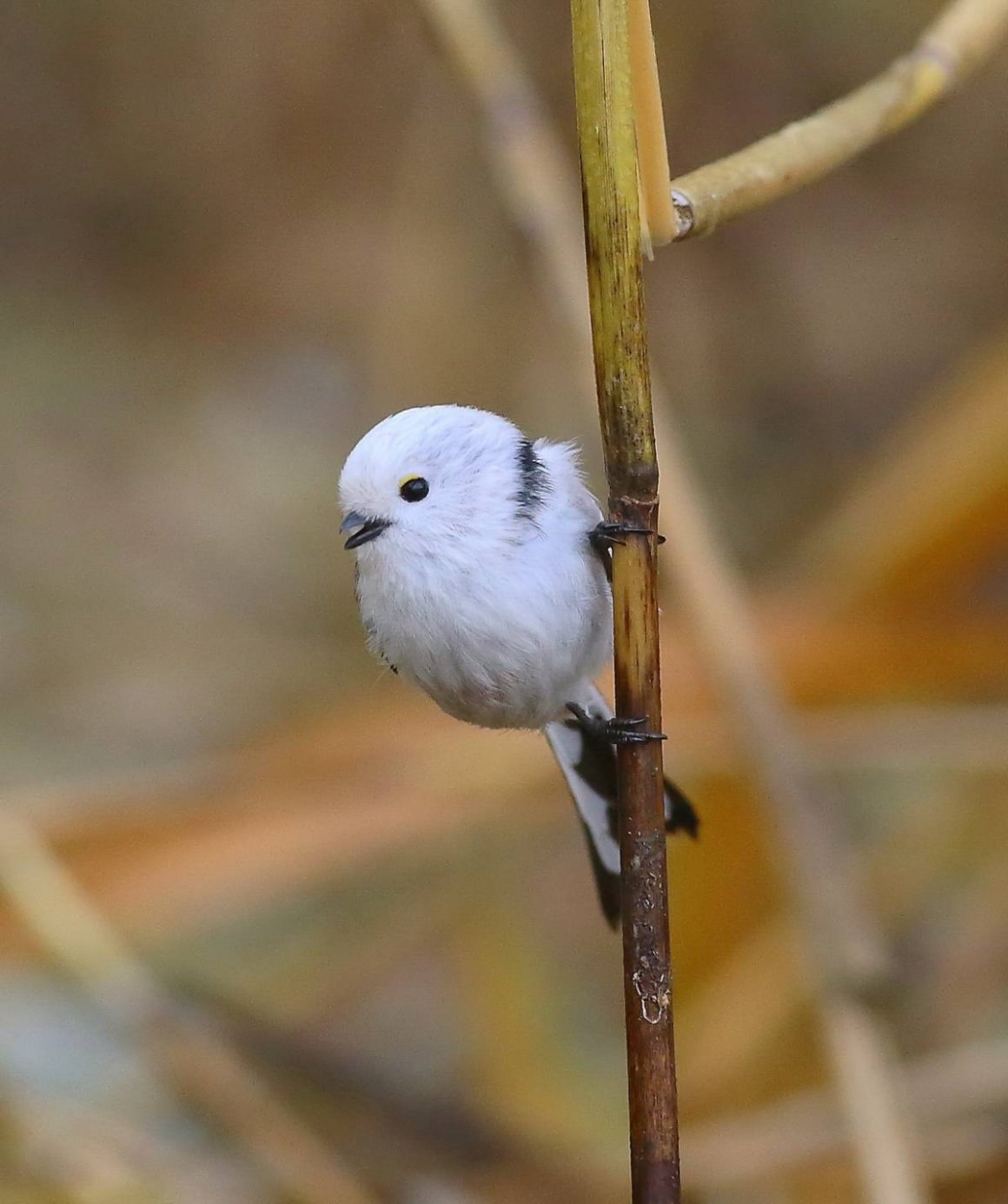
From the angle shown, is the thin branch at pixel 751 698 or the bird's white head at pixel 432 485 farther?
the thin branch at pixel 751 698

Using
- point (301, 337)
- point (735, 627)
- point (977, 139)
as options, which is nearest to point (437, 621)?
point (735, 627)

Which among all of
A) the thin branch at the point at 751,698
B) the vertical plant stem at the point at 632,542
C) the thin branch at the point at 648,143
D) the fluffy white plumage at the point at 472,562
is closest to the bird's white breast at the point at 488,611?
the fluffy white plumage at the point at 472,562

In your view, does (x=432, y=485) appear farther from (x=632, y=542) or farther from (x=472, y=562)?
(x=632, y=542)

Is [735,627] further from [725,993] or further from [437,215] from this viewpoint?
[437,215]

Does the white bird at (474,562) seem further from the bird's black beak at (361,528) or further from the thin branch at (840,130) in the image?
the thin branch at (840,130)

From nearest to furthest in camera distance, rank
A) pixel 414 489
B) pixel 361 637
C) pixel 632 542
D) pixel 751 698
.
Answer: pixel 632 542 < pixel 414 489 < pixel 751 698 < pixel 361 637

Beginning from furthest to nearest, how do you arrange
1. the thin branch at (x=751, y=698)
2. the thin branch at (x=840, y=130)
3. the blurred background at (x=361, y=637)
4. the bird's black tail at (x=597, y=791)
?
1. the blurred background at (x=361, y=637)
2. the thin branch at (x=751, y=698)
3. the bird's black tail at (x=597, y=791)
4. the thin branch at (x=840, y=130)

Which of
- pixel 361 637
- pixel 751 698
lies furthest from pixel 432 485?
pixel 361 637
